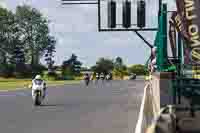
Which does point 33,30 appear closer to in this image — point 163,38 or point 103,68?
point 103,68

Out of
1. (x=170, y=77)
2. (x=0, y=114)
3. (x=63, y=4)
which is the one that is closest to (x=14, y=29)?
(x=63, y=4)

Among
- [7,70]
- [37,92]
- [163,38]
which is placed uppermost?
[163,38]

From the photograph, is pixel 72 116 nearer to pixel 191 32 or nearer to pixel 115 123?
pixel 115 123

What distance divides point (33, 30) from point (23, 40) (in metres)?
3.56

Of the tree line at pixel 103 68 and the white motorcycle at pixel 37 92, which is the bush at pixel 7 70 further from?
the white motorcycle at pixel 37 92

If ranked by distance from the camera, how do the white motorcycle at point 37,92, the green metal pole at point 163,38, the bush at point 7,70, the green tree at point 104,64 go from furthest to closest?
the green tree at point 104,64 < the bush at point 7,70 < the white motorcycle at point 37,92 < the green metal pole at point 163,38

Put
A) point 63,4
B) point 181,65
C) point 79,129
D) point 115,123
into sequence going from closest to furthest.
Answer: point 181,65 < point 79,129 < point 115,123 < point 63,4

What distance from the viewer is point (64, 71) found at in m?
143

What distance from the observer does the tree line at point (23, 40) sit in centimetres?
13788

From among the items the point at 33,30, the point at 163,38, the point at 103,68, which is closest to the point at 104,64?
the point at 103,68

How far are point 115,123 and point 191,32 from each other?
302 inches

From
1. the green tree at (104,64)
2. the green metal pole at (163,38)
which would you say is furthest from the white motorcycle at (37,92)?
the green tree at (104,64)

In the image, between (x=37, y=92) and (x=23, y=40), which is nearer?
(x=37, y=92)

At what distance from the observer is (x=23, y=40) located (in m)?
141
